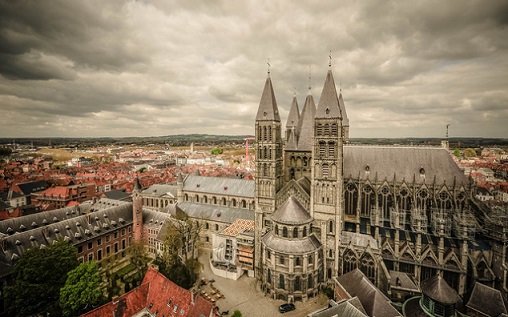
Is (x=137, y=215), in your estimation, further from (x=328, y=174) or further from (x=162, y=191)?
(x=328, y=174)

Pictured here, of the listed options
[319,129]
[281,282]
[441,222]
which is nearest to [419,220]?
[441,222]

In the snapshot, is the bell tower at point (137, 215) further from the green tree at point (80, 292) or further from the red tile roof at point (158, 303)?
the red tile roof at point (158, 303)

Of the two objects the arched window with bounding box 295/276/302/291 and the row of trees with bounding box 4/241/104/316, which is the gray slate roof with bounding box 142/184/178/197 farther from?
the arched window with bounding box 295/276/302/291

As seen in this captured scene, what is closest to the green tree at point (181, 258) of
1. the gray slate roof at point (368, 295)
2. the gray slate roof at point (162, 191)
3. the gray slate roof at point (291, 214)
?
the gray slate roof at point (291, 214)

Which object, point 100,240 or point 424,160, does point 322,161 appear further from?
point 100,240

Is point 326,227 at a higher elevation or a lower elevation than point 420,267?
higher

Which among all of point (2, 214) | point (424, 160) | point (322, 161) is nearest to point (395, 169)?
point (424, 160)
